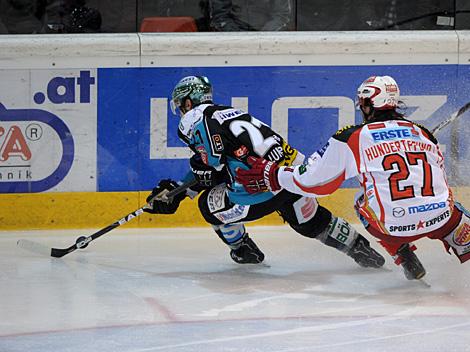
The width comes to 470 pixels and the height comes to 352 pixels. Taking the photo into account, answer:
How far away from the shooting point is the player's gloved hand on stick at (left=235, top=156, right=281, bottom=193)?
4.57 m

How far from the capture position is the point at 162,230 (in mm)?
6066

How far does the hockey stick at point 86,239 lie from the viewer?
202 inches

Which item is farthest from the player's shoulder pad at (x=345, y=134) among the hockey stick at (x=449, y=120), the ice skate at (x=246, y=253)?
the ice skate at (x=246, y=253)

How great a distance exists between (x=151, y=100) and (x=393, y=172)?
217 cm

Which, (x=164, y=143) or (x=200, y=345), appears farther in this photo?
(x=164, y=143)

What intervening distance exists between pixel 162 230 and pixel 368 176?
197cm

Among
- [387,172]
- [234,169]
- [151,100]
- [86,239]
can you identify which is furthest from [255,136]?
[151,100]

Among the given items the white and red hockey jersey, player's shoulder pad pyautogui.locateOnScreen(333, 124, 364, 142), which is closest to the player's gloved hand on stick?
the white and red hockey jersey

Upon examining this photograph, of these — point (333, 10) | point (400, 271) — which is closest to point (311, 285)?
point (400, 271)

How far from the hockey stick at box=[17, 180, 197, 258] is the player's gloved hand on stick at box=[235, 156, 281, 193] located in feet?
1.44

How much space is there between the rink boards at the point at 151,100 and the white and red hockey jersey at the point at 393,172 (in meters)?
1.81

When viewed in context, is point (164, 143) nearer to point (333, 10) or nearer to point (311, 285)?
point (333, 10)

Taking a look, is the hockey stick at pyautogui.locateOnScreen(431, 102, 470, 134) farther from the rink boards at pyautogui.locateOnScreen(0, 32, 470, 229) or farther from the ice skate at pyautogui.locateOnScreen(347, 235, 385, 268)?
the rink boards at pyautogui.locateOnScreen(0, 32, 470, 229)

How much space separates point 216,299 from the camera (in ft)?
14.4
